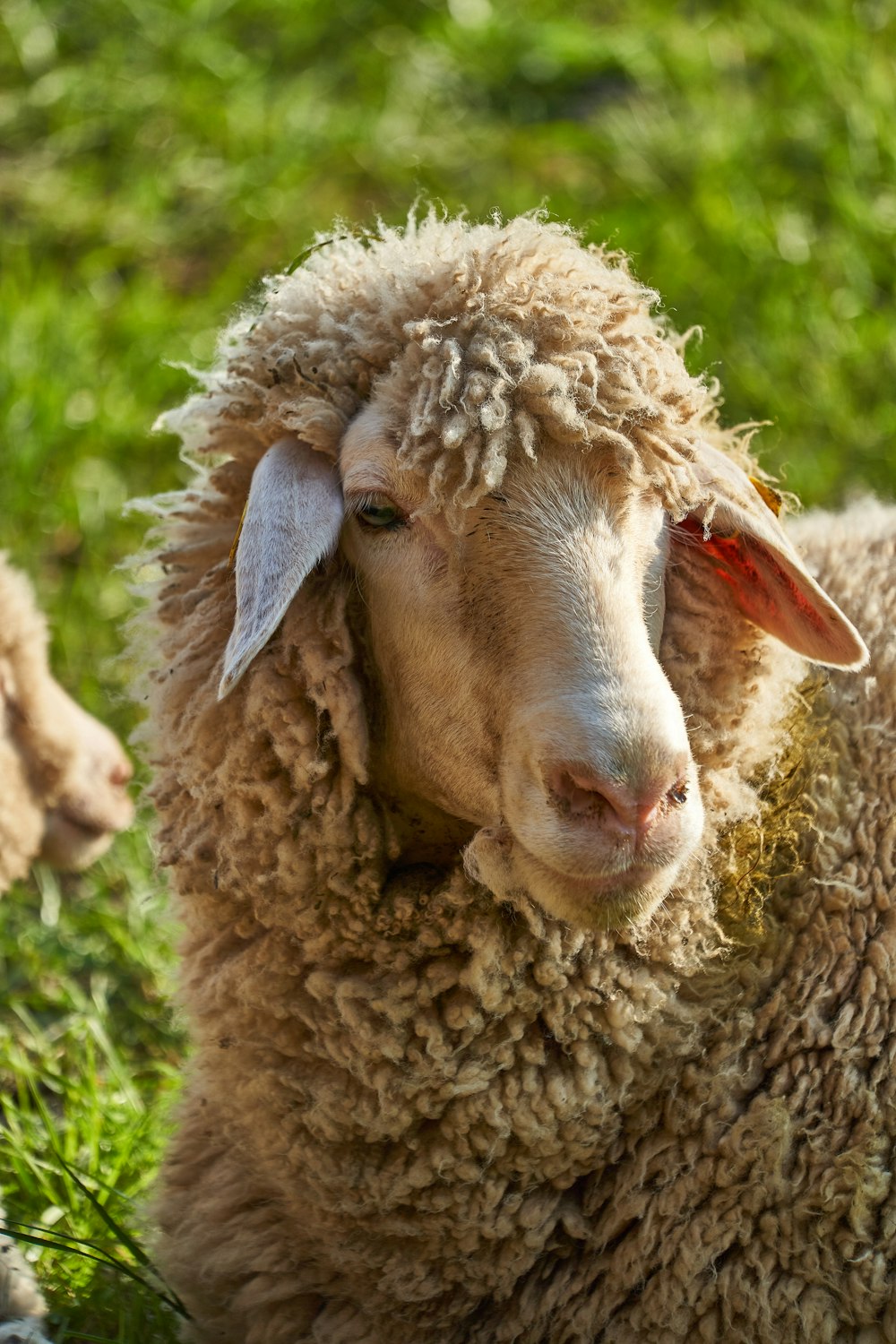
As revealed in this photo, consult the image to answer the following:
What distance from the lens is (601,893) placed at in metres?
2.26

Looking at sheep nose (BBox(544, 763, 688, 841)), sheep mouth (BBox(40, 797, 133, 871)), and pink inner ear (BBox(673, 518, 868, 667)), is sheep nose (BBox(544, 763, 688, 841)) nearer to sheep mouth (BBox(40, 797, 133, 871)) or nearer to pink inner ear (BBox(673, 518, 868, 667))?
pink inner ear (BBox(673, 518, 868, 667))

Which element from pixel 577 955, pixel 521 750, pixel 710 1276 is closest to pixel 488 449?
pixel 521 750

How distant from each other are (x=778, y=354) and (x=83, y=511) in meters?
2.60

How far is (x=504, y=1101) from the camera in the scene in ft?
8.39

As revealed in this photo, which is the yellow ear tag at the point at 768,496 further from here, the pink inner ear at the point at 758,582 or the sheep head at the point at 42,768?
the sheep head at the point at 42,768

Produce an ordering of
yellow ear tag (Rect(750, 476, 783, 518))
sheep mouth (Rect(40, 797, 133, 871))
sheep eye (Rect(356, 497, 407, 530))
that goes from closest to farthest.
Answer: sheep eye (Rect(356, 497, 407, 530))
yellow ear tag (Rect(750, 476, 783, 518))
sheep mouth (Rect(40, 797, 133, 871))

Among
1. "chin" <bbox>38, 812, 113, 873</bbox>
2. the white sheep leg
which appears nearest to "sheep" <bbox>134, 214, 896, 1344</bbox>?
the white sheep leg

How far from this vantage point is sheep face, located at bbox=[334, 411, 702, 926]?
221cm

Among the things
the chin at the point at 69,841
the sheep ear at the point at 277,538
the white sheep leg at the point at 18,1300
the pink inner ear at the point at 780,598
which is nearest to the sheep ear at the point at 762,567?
the pink inner ear at the point at 780,598


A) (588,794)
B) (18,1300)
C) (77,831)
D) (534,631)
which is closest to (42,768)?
(77,831)

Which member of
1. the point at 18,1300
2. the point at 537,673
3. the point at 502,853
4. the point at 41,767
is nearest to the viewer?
the point at 537,673

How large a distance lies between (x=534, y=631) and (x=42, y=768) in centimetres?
211

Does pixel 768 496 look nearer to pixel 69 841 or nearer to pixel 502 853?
pixel 502 853

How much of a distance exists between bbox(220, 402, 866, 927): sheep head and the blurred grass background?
2137 millimetres
